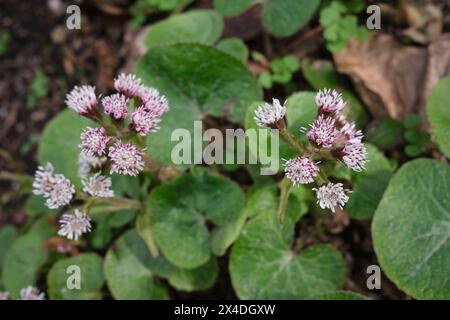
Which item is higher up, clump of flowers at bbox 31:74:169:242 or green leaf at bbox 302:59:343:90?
green leaf at bbox 302:59:343:90

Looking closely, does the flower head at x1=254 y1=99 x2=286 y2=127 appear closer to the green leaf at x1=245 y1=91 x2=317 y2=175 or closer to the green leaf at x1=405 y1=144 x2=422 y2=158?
the green leaf at x1=245 y1=91 x2=317 y2=175

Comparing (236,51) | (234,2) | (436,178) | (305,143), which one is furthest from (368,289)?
(234,2)

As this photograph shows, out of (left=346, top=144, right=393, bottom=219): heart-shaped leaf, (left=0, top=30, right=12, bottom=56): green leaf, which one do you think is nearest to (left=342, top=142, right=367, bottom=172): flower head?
(left=346, top=144, right=393, bottom=219): heart-shaped leaf

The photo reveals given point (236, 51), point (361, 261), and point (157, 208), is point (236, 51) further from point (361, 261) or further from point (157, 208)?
point (361, 261)

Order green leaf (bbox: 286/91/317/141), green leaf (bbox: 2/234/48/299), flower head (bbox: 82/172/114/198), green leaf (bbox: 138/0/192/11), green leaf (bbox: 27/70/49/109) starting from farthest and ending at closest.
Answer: green leaf (bbox: 27/70/49/109), green leaf (bbox: 138/0/192/11), green leaf (bbox: 2/234/48/299), green leaf (bbox: 286/91/317/141), flower head (bbox: 82/172/114/198)

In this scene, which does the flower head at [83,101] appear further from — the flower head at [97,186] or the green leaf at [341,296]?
the green leaf at [341,296]

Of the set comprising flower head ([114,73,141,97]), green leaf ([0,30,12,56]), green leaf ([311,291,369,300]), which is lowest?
green leaf ([311,291,369,300])

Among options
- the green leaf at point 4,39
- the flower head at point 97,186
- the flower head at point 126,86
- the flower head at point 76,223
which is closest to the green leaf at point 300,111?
the flower head at point 126,86
